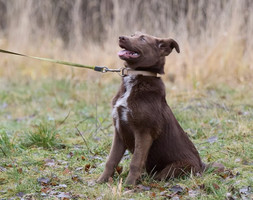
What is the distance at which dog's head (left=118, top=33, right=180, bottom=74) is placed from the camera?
151 inches

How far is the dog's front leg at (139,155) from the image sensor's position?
150 inches

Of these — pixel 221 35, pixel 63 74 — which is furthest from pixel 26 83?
pixel 221 35

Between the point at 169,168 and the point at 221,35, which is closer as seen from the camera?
the point at 169,168

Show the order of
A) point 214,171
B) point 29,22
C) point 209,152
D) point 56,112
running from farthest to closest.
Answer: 1. point 29,22
2. point 56,112
3. point 209,152
4. point 214,171

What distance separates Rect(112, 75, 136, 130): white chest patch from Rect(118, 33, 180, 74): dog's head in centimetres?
13

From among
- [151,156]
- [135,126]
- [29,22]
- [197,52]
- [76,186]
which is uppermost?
[29,22]

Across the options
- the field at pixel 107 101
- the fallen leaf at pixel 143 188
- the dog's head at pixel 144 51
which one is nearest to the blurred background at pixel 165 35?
the field at pixel 107 101

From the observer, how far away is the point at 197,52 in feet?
31.2

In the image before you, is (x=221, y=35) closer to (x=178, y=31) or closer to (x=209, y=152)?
(x=178, y=31)

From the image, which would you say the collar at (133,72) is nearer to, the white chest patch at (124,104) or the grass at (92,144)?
the white chest patch at (124,104)

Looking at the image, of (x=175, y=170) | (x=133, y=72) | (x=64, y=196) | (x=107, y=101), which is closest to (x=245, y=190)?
→ (x=175, y=170)

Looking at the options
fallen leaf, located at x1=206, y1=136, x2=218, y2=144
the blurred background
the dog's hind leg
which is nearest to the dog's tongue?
the dog's hind leg

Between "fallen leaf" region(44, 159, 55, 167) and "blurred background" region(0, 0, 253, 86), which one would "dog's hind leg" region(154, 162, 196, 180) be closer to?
"fallen leaf" region(44, 159, 55, 167)

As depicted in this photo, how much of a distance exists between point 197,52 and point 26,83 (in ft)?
12.7
